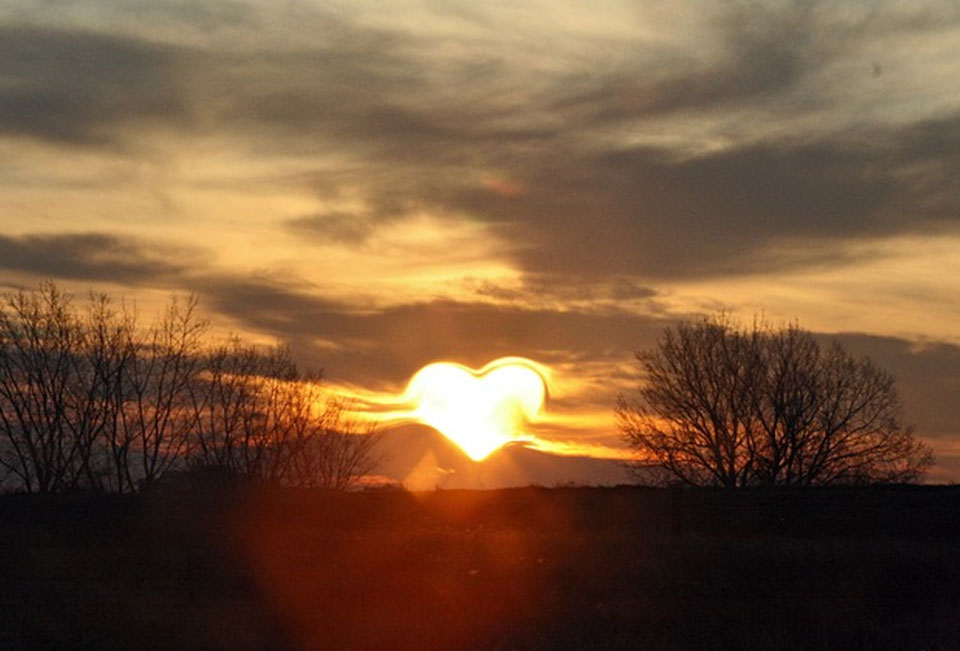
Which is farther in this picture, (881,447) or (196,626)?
(881,447)

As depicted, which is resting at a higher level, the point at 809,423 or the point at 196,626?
the point at 809,423

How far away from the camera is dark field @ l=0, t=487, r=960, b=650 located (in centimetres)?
1908

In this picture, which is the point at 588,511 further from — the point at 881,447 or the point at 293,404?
the point at 293,404

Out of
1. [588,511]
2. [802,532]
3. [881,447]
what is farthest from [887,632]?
[881,447]

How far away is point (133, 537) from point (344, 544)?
9.75 metres

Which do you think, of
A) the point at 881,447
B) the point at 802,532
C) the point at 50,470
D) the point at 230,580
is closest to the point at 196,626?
the point at 230,580

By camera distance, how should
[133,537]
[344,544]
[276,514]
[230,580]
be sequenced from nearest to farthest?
[230,580]
[344,544]
[133,537]
[276,514]

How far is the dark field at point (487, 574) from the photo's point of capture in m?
19.1

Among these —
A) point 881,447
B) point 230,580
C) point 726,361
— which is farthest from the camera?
point 726,361

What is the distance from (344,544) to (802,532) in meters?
15.2

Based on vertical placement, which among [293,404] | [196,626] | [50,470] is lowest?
[196,626]

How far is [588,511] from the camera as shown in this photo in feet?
129

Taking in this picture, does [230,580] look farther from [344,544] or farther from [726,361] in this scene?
[726,361]

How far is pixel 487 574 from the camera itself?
80.9 feet
